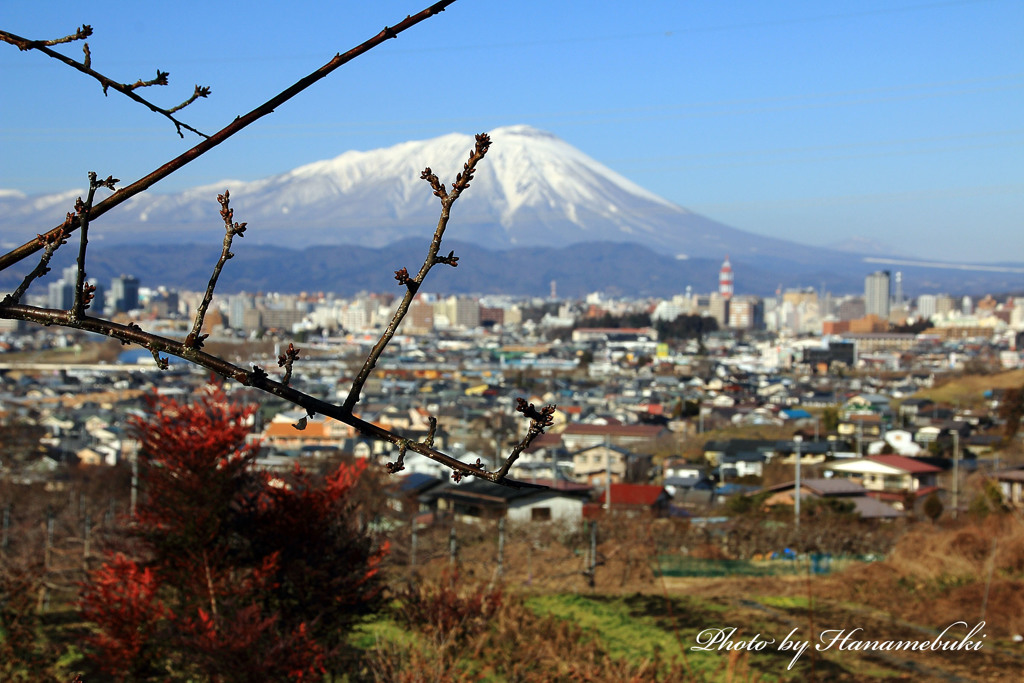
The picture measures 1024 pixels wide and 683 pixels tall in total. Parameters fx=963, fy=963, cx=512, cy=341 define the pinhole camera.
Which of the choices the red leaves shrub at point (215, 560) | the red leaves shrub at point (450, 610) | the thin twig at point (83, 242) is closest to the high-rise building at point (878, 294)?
the red leaves shrub at point (450, 610)

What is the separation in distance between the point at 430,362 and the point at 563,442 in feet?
52.1

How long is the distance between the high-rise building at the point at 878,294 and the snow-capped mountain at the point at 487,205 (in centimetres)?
4729

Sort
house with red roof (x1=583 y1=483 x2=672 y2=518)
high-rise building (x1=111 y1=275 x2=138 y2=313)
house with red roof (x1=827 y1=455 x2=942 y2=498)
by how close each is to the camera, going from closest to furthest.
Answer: house with red roof (x1=583 y1=483 x2=672 y2=518)
house with red roof (x1=827 y1=455 x2=942 y2=498)
high-rise building (x1=111 y1=275 x2=138 y2=313)

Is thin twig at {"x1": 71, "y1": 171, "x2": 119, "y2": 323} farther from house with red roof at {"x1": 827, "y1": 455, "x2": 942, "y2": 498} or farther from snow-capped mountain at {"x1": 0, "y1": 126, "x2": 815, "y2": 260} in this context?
snow-capped mountain at {"x1": 0, "y1": 126, "x2": 815, "y2": 260}

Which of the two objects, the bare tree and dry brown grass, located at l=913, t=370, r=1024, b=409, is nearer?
the bare tree

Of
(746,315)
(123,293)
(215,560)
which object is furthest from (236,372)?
(746,315)

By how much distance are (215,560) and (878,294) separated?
62233 millimetres

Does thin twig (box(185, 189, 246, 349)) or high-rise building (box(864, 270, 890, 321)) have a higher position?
high-rise building (box(864, 270, 890, 321))

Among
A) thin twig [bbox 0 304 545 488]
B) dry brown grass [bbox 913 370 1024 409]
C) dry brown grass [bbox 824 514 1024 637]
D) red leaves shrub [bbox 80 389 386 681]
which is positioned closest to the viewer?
thin twig [bbox 0 304 545 488]

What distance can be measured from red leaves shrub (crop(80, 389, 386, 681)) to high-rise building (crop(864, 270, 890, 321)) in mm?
60307

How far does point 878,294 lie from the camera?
60.5 meters

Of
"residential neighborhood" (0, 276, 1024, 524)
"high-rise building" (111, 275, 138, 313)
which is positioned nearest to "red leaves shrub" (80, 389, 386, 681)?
"residential neighborhood" (0, 276, 1024, 524)

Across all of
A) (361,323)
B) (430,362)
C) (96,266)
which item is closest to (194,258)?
(96,266)

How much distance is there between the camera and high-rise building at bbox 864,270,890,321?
5981cm
